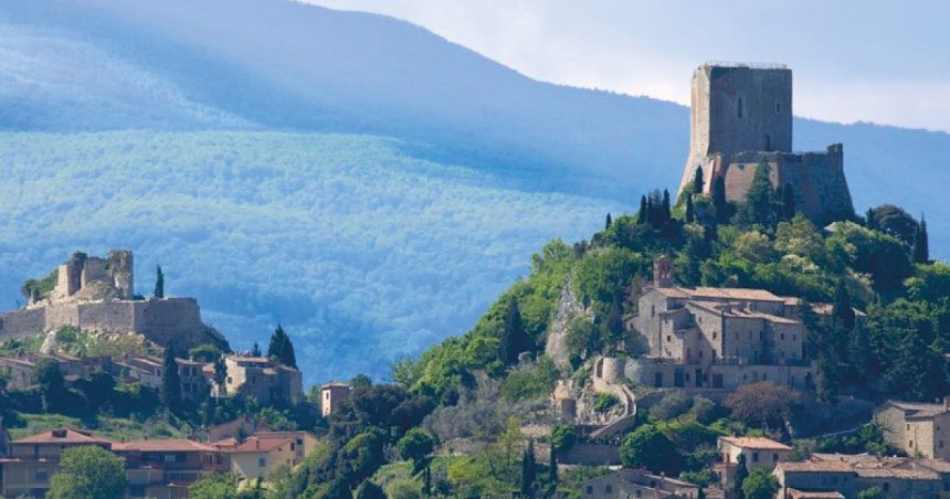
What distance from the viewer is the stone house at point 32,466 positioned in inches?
5285

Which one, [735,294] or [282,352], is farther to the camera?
[282,352]

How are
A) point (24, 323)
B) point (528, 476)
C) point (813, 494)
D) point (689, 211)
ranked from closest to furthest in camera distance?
1. point (813, 494)
2. point (528, 476)
3. point (689, 211)
4. point (24, 323)

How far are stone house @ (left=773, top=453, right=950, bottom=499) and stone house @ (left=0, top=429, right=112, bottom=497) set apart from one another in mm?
25231

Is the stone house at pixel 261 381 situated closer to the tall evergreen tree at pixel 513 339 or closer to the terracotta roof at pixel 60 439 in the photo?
the terracotta roof at pixel 60 439

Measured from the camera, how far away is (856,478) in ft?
406

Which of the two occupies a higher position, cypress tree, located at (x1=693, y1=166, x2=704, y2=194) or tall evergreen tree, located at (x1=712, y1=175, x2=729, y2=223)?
cypress tree, located at (x1=693, y1=166, x2=704, y2=194)

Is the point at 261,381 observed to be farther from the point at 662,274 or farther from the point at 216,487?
the point at 662,274

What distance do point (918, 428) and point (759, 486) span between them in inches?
300

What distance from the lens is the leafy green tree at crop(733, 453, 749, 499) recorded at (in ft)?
403

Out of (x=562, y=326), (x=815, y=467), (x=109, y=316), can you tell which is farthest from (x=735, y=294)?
(x=109, y=316)

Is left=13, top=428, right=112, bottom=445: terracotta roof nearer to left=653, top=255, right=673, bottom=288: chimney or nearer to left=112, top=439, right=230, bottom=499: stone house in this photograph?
left=112, top=439, right=230, bottom=499: stone house

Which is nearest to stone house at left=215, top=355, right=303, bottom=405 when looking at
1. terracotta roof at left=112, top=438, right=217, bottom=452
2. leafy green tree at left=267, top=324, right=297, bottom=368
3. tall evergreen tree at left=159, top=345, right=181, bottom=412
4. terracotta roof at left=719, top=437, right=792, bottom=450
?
leafy green tree at left=267, top=324, right=297, bottom=368

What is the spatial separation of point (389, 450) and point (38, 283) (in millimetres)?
31193

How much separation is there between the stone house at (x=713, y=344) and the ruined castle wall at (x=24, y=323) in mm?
29646
